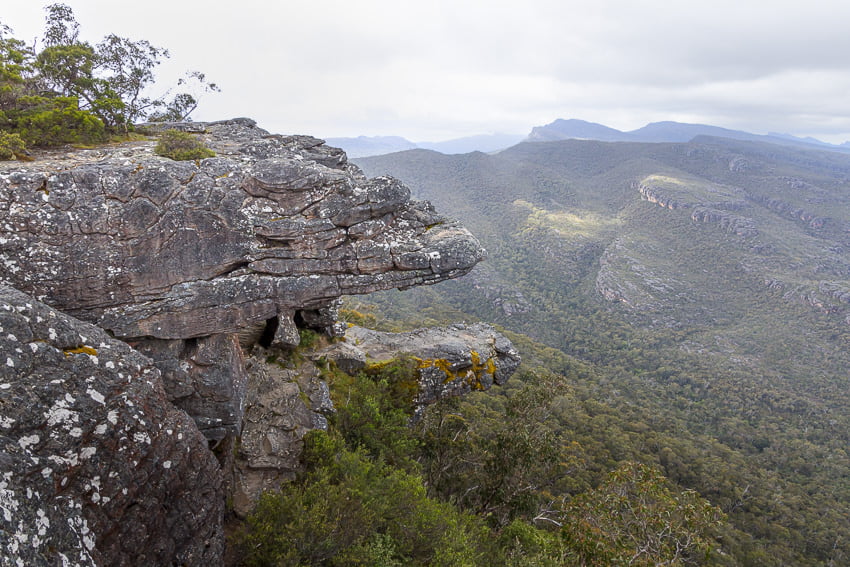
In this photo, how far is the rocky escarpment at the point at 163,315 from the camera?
6156mm

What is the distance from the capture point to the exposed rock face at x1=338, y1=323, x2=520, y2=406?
17.3 metres

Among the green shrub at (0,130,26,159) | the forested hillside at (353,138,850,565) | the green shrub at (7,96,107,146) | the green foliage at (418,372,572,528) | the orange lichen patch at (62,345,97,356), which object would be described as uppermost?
the green shrub at (7,96,107,146)

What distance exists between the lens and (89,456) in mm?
6406

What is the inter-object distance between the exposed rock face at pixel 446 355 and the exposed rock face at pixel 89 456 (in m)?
10.1

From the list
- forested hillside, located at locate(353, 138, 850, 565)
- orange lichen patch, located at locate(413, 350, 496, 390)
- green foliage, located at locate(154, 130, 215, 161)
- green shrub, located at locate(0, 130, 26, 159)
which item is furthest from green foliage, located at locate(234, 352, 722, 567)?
green shrub, located at locate(0, 130, 26, 159)

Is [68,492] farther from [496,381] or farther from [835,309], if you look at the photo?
[835,309]

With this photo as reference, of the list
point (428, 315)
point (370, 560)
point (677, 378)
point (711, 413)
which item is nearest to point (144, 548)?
point (370, 560)

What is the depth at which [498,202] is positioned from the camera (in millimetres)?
176625

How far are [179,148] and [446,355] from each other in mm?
13156

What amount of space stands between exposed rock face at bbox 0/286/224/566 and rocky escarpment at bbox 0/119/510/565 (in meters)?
0.03

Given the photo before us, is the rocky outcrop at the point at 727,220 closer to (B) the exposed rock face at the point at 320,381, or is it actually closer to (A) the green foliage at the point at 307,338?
(B) the exposed rock face at the point at 320,381

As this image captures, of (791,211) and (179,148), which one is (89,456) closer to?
(179,148)

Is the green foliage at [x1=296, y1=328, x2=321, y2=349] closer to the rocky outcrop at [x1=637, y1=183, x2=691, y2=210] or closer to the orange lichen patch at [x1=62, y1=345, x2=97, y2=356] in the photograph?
the orange lichen patch at [x1=62, y1=345, x2=97, y2=356]

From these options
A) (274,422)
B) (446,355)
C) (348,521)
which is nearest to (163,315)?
(274,422)
